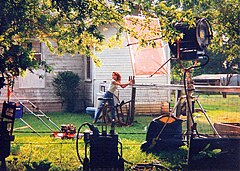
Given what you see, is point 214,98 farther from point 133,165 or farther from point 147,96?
point 133,165

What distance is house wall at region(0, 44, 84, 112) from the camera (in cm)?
1477

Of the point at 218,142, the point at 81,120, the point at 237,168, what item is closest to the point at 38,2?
the point at 218,142

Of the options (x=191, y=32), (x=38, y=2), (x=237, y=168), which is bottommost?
(x=237, y=168)

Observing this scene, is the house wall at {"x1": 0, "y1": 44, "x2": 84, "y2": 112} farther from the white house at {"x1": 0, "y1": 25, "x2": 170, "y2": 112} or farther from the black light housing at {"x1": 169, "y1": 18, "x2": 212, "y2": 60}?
the black light housing at {"x1": 169, "y1": 18, "x2": 212, "y2": 60}

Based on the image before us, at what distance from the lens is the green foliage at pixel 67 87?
1473cm

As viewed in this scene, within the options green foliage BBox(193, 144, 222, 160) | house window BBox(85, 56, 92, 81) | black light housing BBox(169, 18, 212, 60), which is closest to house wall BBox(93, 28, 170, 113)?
house window BBox(85, 56, 92, 81)

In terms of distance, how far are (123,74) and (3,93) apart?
4711 millimetres

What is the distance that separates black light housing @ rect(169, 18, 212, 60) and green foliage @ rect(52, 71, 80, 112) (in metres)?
8.76

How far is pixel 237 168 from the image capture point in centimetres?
569

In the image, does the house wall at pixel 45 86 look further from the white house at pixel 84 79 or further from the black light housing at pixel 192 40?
the black light housing at pixel 192 40

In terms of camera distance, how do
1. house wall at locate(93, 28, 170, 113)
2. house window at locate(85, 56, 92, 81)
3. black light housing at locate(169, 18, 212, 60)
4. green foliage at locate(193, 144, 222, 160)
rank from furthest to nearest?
house window at locate(85, 56, 92, 81) < house wall at locate(93, 28, 170, 113) < black light housing at locate(169, 18, 212, 60) < green foliage at locate(193, 144, 222, 160)

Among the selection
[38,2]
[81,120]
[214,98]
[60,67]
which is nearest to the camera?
[38,2]

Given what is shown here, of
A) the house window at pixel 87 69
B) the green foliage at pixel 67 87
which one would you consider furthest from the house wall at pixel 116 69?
the house window at pixel 87 69

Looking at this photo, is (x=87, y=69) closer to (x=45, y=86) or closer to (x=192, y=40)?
(x=45, y=86)
